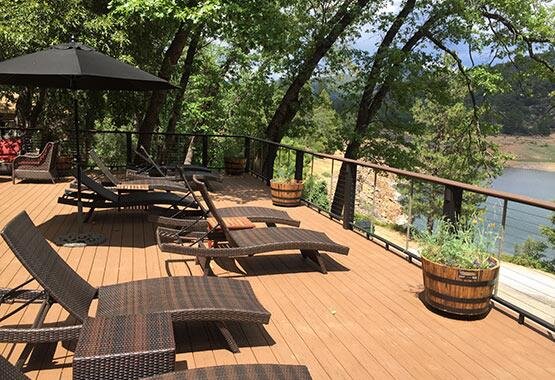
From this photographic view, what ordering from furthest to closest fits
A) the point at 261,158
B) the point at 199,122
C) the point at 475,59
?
1. the point at 199,122
2. the point at 475,59
3. the point at 261,158

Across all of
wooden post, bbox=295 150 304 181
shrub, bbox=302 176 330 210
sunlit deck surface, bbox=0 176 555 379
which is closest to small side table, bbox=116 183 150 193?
sunlit deck surface, bbox=0 176 555 379

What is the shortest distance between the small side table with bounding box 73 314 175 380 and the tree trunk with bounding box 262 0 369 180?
1113 cm

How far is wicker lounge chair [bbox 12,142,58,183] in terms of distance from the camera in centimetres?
865

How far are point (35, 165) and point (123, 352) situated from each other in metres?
7.68

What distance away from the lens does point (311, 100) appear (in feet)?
49.4

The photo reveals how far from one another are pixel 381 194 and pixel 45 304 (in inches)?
1636

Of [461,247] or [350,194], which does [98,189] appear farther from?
[461,247]

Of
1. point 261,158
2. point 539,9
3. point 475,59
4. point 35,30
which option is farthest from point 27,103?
point 539,9

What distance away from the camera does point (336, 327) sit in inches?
135

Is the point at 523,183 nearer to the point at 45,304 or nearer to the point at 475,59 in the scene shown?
the point at 475,59

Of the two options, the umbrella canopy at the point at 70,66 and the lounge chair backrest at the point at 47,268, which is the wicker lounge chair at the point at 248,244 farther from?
the umbrella canopy at the point at 70,66

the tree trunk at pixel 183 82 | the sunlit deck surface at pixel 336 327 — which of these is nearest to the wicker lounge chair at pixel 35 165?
the sunlit deck surface at pixel 336 327

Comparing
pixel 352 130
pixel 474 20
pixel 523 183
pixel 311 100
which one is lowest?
pixel 523 183

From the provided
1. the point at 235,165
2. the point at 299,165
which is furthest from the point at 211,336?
the point at 235,165
